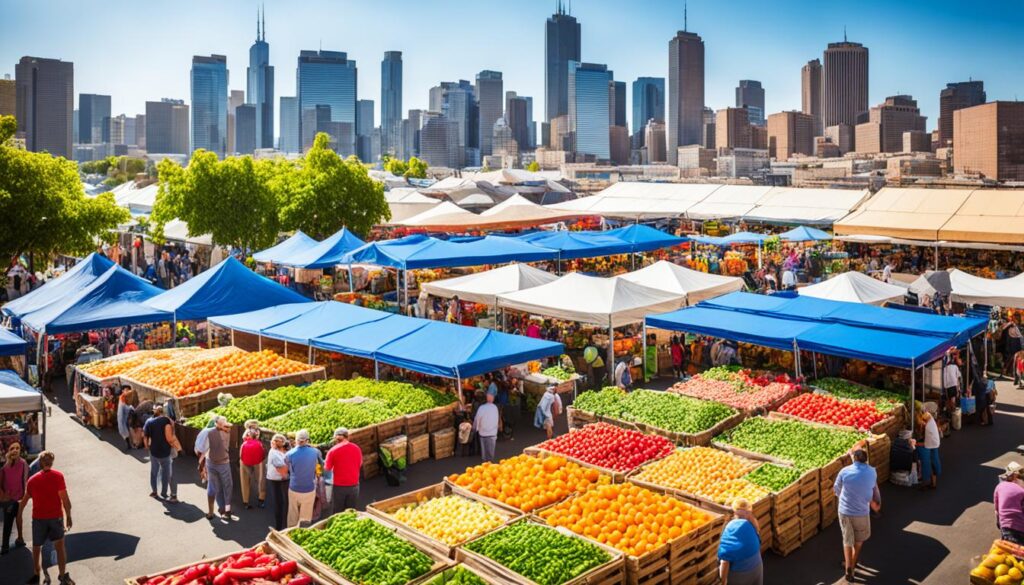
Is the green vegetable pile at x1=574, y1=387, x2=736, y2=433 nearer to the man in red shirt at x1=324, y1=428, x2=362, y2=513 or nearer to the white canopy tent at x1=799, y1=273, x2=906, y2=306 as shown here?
the man in red shirt at x1=324, y1=428, x2=362, y2=513

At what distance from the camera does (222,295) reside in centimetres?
1866

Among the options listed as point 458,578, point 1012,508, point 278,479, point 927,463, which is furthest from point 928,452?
point 278,479

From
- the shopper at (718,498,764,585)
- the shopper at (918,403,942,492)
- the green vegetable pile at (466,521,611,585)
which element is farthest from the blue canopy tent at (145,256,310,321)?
the shopper at (718,498,764,585)

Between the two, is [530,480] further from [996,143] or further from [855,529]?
[996,143]

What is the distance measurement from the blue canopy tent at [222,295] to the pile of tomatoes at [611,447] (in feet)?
32.9

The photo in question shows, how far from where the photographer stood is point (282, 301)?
63.3 feet

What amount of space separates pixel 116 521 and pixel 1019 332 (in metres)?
18.4

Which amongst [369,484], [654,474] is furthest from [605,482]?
[369,484]

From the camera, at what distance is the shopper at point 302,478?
9.53 meters

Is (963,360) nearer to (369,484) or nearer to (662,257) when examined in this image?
(369,484)

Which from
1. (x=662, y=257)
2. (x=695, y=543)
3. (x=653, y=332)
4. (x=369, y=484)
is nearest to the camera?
(x=695, y=543)

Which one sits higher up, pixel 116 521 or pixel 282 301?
pixel 282 301

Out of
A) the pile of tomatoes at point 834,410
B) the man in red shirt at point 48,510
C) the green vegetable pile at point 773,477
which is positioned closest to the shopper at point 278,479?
the man in red shirt at point 48,510

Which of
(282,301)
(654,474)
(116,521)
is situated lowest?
(116,521)
